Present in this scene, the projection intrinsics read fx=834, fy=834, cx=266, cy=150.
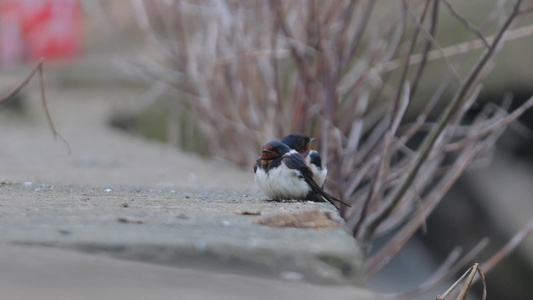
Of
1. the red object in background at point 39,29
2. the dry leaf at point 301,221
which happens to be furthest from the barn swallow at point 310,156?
the red object in background at point 39,29

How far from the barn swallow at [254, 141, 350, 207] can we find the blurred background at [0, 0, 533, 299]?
1.88ft

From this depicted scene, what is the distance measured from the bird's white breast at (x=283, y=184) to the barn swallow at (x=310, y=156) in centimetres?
20

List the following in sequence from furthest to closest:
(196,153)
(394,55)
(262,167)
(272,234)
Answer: (196,153), (394,55), (262,167), (272,234)

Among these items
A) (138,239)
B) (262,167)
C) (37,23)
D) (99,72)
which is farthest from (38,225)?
(37,23)

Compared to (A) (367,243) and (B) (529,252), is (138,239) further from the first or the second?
(B) (529,252)

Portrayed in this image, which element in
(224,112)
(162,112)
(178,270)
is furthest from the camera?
(162,112)

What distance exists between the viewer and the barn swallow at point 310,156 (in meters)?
3.03

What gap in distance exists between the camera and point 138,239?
170 cm

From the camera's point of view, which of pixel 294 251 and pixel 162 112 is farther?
pixel 162 112

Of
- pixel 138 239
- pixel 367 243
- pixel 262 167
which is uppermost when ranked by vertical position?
pixel 138 239

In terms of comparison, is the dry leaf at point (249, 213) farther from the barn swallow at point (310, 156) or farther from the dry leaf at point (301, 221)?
the barn swallow at point (310, 156)

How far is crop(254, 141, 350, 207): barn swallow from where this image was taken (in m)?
2.79

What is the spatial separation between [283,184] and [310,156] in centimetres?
36

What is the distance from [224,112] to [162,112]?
3102 millimetres
